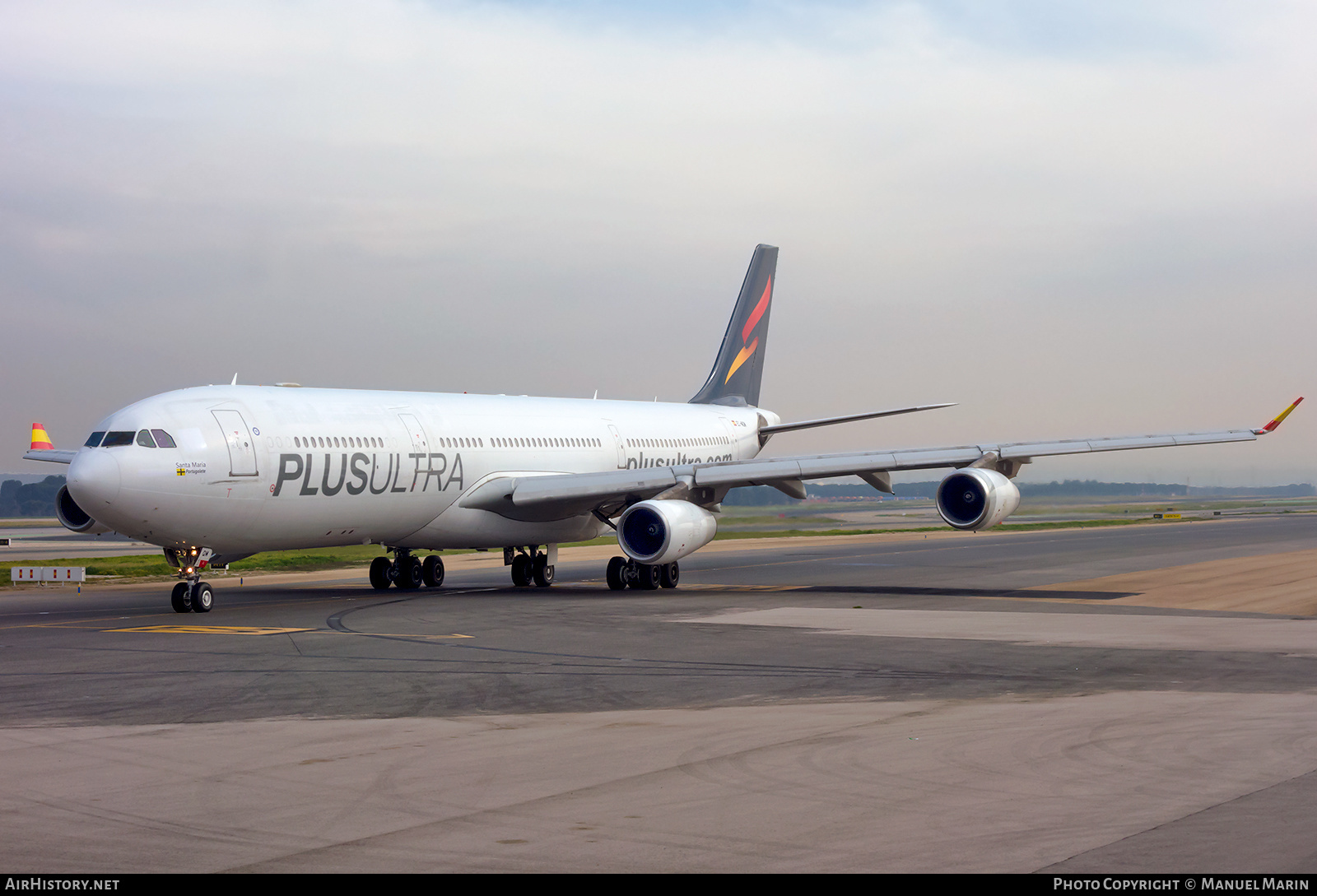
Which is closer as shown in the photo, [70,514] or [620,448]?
[70,514]

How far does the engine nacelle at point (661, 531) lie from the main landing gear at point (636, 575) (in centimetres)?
140

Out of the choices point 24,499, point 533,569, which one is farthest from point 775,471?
point 24,499

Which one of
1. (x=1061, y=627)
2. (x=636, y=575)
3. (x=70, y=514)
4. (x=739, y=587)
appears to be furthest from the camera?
(x=739, y=587)

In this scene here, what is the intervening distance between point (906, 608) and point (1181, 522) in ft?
187

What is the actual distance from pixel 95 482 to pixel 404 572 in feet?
34.4

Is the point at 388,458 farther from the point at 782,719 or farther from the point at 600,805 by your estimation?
the point at 600,805

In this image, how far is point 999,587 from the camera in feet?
99.4

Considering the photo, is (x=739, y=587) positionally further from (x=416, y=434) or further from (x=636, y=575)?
(x=416, y=434)

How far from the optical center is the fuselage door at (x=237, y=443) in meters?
23.8

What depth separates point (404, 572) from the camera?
104 feet

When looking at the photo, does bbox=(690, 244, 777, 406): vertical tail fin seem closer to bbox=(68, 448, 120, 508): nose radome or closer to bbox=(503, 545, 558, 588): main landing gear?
bbox=(503, 545, 558, 588): main landing gear

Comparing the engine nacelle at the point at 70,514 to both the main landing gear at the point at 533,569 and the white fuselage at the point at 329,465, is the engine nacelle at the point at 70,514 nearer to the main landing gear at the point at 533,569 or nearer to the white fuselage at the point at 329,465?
the white fuselage at the point at 329,465

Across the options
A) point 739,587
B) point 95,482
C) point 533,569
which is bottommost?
point 739,587

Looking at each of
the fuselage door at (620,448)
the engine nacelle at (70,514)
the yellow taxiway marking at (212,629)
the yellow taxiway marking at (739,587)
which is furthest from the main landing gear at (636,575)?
the engine nacelle at (70,514)
